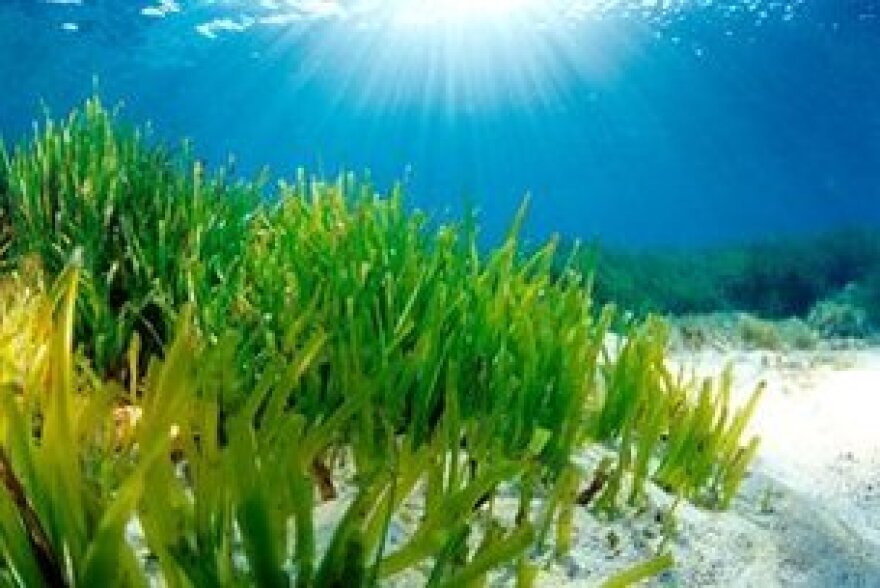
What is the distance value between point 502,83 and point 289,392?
58607 millimetres

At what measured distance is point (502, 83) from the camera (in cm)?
5950

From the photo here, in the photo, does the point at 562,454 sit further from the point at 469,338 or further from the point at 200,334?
the point at 200,334

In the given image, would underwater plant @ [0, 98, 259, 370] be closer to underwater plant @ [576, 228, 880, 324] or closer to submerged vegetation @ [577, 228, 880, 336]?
submerged vegetation @ [577, 228, 880, 336]

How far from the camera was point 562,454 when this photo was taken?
3088 mm

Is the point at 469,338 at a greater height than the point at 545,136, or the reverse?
the point at 469,338

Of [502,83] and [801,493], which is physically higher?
[801,493]

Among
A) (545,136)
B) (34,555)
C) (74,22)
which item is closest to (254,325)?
(34,555)

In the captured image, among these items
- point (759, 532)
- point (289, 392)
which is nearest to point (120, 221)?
point (289, 392)

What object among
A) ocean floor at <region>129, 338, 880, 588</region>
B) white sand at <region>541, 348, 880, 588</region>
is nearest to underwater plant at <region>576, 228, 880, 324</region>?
white sand at <region>541, 348, 880, 588</region>

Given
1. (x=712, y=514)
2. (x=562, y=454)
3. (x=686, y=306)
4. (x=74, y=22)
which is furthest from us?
(x=74, y=22)

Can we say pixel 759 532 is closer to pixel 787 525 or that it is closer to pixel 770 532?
pixel 770 532

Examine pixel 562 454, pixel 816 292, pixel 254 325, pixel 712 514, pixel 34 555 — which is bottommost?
pixel 816 292

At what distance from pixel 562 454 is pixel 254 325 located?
107cm

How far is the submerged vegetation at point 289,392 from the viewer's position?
5.23ft
